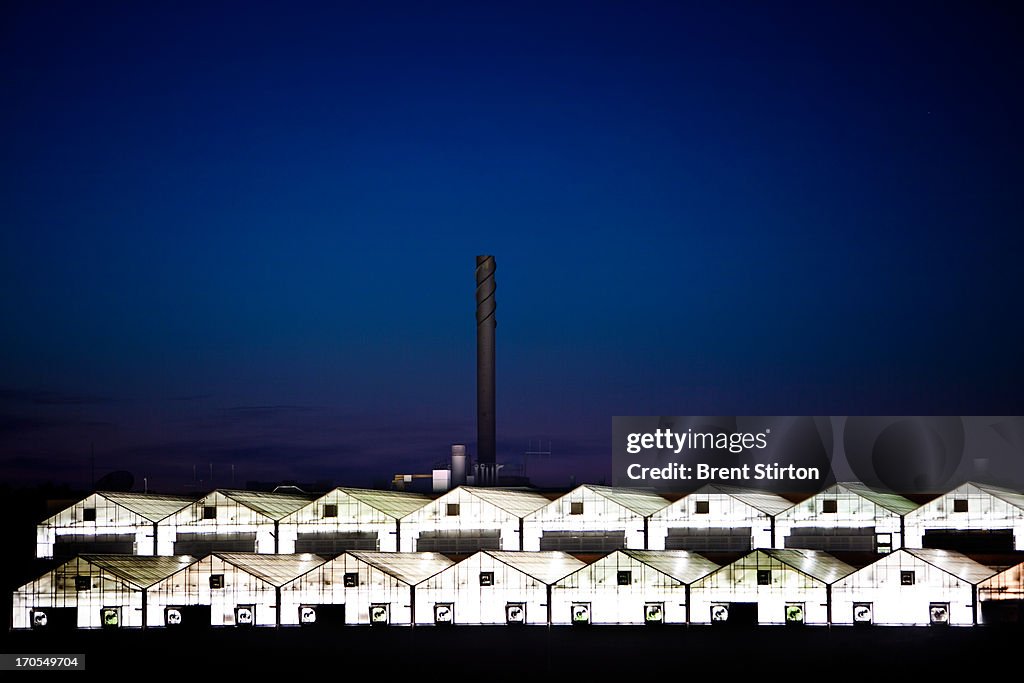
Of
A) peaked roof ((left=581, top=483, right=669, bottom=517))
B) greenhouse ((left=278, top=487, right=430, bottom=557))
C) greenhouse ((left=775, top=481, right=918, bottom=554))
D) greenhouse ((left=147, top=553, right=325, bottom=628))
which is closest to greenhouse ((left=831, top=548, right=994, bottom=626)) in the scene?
greenhouse ((left=775, top=481, right=918, bottom=554))

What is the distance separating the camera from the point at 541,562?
7306 cm

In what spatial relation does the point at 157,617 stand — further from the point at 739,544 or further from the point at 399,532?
the point at 739,544

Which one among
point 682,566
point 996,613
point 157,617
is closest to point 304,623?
point 157,617

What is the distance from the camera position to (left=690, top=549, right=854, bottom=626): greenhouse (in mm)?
68312

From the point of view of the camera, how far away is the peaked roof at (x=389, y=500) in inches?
3095

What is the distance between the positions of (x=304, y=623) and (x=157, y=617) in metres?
6.59

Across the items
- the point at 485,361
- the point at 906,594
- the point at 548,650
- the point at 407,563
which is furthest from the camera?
the point at 485,361

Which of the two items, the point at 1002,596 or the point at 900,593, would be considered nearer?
the point at 1002,596

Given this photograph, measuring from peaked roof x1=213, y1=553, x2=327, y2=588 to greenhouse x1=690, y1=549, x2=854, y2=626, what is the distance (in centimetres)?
1790

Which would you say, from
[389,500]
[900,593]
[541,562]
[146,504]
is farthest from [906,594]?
[146,504]

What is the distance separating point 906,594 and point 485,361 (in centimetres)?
3048

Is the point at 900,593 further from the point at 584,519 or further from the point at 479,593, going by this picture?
the point at 479,593

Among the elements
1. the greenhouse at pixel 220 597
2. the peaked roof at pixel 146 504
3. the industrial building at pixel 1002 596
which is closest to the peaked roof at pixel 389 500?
the greenhouse at pixel 220 597

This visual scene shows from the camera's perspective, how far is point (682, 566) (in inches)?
2813
